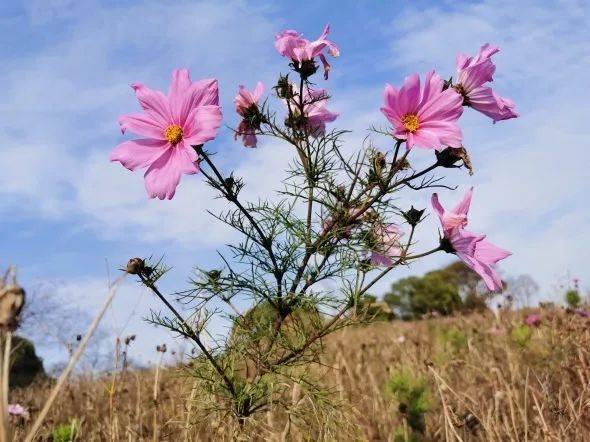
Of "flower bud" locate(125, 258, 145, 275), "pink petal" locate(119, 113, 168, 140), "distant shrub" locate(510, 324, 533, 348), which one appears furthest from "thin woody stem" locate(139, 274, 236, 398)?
"distant shrub" locate(510, 324, 533, 348)

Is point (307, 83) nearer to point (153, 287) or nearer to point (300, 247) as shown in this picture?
point (300, 247)

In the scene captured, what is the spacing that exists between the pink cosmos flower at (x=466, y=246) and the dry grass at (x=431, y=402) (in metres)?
0.66

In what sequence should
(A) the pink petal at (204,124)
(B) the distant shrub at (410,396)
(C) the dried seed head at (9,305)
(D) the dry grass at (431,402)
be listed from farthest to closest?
(B) the distant shrub at (410,396) → (D) the dry grass at (431,402) → (A) the pink petal at (204,124) → (C) the dried seed head at (9,305)

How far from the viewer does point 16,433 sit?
142 inches

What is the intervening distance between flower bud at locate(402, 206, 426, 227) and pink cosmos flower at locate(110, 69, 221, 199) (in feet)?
2.23

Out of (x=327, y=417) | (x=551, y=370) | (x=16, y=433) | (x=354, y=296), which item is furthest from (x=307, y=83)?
(x=551, y=370)

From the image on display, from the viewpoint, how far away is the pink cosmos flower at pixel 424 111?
1907mm

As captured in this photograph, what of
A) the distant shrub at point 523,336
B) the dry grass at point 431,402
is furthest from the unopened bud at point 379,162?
the distant shrub at point 523,336

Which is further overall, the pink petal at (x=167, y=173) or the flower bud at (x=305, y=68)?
the flower bud at (x=305, y=68)

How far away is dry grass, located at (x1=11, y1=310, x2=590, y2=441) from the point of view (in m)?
2.54

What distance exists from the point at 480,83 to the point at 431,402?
2.26 metres

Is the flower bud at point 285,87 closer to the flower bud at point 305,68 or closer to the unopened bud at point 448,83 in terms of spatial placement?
the flower bud at point 305,68

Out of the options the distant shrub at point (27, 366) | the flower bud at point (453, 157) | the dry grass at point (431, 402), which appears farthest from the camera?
the distant shrub at point (27, 366)

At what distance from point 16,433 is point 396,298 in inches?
1073
